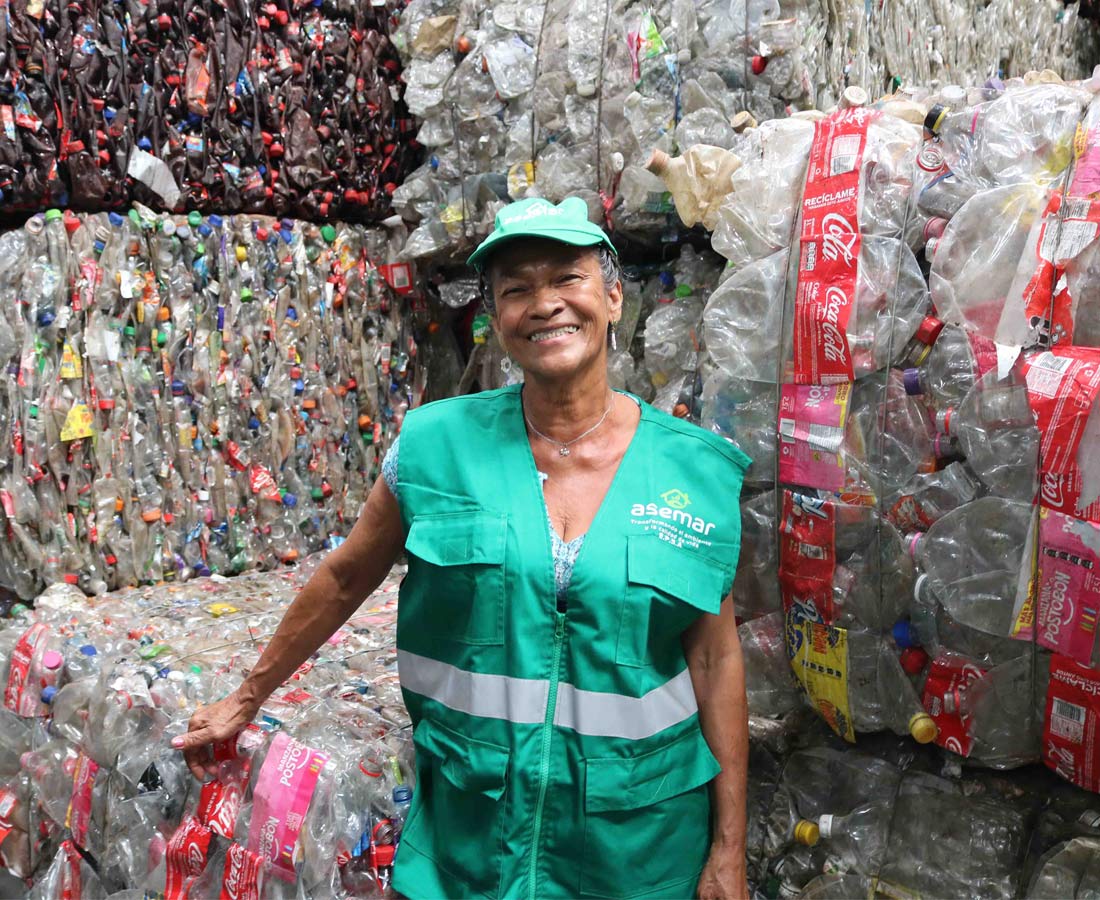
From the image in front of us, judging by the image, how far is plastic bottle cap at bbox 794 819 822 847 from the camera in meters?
1.86

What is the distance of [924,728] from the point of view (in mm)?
1725

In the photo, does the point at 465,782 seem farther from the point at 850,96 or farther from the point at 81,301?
the point at 81,301

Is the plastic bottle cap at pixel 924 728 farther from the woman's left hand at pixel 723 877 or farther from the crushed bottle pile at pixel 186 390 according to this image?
the crushed bottle pile at pixel 186 390

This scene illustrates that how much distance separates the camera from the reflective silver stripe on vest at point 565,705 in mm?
1496

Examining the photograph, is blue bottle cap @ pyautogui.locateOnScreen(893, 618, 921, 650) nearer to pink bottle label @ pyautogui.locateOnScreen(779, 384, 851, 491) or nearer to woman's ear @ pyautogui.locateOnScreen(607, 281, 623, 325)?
pink bottle label @ pyautogui.locateOnScreen(779, 384, 851, 491)

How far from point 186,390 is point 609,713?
7.22 ft

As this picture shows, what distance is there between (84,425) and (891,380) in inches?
94.6

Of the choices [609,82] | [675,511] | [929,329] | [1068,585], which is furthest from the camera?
[609,82]

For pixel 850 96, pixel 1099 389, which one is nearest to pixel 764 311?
pixel 850 96

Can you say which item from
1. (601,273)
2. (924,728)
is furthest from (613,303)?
(924,728)

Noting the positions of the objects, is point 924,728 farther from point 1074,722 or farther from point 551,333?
point 551,333

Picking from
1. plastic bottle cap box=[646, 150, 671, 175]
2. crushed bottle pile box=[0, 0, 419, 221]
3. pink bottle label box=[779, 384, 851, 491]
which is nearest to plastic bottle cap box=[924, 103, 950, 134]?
pink bottle label box=[779, 384, 851, 491]

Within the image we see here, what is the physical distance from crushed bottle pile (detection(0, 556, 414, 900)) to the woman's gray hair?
100 cm

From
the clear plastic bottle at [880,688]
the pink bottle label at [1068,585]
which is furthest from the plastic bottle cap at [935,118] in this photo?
the clear plastic bottle at [880,688]
